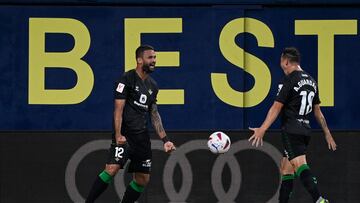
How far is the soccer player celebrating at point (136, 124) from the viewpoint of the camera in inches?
459

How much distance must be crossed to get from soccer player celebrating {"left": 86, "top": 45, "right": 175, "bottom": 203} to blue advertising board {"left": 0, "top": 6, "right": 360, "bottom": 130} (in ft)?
4.83

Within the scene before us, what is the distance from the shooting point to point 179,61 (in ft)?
44.1

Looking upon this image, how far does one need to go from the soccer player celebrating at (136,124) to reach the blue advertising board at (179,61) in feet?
4.83

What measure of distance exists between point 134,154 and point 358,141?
340cm

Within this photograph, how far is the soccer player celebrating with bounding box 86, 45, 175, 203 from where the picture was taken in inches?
459

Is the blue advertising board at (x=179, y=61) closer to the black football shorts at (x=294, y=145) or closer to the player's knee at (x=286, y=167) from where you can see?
the player's knee at (x=286, y=167)

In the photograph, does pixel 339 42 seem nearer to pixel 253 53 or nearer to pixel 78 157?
pixel 253 53

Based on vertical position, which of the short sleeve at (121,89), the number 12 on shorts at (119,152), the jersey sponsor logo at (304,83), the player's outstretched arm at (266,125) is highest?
the jersey sponsor logo at (304,83)

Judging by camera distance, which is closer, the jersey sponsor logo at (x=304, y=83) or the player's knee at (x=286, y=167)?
the jersey sponsor logo at (x=304, y=83)

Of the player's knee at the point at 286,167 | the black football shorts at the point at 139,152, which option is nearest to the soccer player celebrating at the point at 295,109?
the player's knee at the point at 286,167

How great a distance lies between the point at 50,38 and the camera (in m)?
13.4

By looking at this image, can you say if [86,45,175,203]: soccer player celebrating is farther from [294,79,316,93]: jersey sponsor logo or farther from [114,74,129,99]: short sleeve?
[294,79,316,93]: jersey sponsor logo


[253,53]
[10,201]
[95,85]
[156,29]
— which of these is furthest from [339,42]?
[10,201]

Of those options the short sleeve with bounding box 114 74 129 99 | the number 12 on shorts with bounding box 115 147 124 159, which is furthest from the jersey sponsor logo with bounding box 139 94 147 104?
the number 12 on shorts with bounding box 115 147 124 159
